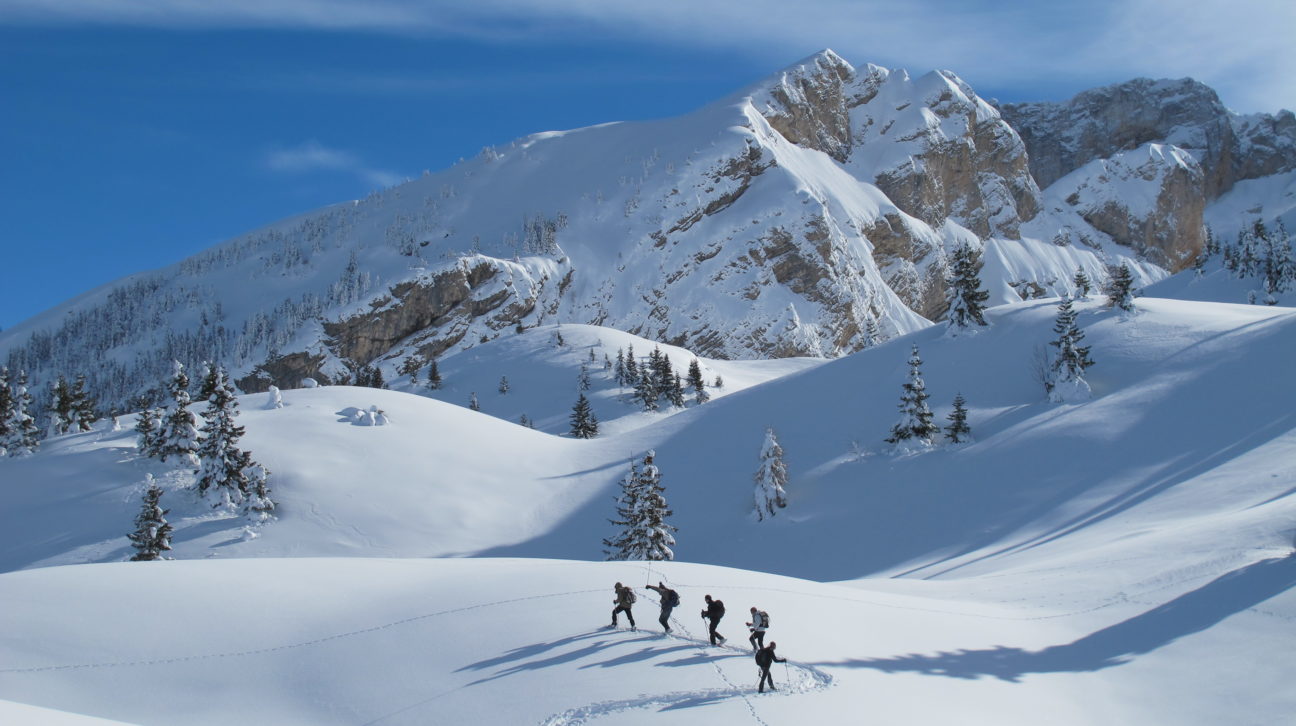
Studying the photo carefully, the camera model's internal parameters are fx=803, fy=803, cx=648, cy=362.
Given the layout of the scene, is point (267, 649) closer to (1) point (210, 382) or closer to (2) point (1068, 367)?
(1) point (210, 382)

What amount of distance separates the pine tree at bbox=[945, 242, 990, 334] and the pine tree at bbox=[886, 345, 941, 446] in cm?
1237

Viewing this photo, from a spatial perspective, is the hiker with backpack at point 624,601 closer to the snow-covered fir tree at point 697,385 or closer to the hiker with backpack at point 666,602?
the hiker with backpack at point 666,602

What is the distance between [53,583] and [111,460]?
34937 mm

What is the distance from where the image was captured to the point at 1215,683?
1396 centimetres

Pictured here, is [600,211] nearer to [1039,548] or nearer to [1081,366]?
[1081,366]

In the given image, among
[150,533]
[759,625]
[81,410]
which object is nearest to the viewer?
[759,625]

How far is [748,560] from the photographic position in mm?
39812

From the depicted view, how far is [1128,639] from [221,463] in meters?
42.1

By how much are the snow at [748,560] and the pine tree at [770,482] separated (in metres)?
1.37

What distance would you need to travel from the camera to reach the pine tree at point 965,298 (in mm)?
54188

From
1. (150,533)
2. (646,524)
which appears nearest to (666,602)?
(646,524)

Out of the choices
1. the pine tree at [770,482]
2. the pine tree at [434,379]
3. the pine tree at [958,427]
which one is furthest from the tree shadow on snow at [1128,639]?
the pine tree at [434,379]

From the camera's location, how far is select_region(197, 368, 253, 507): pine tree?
1684 inches

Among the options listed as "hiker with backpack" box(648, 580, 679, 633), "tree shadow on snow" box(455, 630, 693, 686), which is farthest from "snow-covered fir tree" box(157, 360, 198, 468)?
"hiker with backpack" box(648, 580, 679, 633)
